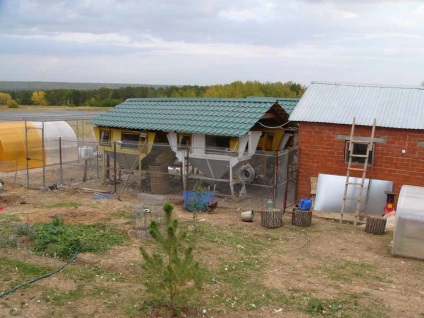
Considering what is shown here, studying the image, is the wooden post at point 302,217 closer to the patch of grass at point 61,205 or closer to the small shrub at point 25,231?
the patch of grass at point 61,205

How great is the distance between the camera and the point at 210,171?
16797 millimetres

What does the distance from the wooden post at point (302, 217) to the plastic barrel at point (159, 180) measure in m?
5.73

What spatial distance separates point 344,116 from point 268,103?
2.76 m

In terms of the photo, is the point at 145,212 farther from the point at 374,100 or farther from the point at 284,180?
the point at 374,100

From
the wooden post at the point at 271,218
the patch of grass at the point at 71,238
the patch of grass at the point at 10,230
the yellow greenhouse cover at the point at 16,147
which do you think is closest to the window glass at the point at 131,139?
the yellow greenhouse cover at the point at 16,147

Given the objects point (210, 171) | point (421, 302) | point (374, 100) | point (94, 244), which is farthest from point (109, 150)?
point (421, 302)

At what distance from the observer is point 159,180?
17.5 metres

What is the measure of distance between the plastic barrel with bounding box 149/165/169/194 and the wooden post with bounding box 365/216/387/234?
24.7ft

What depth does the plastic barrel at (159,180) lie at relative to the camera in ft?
57.5

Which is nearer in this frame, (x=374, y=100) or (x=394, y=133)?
(x=394, y=133)

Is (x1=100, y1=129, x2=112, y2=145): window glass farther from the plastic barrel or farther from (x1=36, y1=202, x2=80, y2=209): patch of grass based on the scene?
(x1=36, y1=202, x2=80, y2=209): patch of grass

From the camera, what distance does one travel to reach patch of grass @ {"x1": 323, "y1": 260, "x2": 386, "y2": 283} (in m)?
9.70

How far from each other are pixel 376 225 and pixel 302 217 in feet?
6.47

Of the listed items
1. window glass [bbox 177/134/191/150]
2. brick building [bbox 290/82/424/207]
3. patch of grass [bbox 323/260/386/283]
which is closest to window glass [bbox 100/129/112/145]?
window glass [bbox 177/134/191/150]
